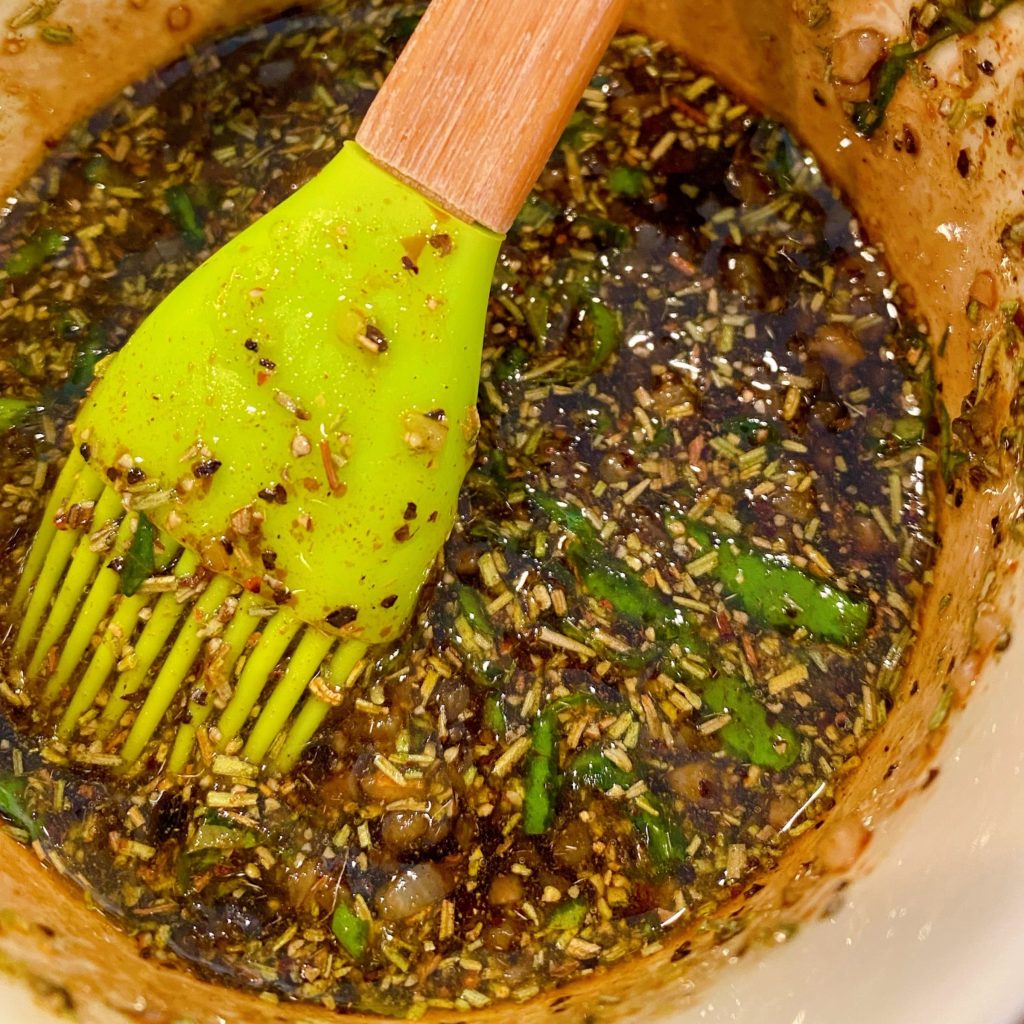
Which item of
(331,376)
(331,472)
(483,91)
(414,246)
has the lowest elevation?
(331,472)

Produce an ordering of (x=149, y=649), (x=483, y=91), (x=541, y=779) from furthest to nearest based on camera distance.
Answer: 1. (x=541, y=779)
2. (x=149, y=649)
3. (x=483, y=91)

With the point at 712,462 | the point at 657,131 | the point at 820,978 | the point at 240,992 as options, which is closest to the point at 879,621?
the point at 712,462

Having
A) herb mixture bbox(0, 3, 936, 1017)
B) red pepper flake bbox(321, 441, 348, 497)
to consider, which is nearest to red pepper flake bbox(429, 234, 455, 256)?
red pepper flake bbox(321, 441, 348, 497)

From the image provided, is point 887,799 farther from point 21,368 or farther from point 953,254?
point 21,368

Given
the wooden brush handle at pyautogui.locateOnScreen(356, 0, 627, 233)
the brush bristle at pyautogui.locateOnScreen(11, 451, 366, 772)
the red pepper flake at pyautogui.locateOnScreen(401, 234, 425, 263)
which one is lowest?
the brush bristle at pyautogui.locateOnScreen(11, 451, 366, 772)

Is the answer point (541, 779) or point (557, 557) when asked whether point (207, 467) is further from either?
point (541, 779)

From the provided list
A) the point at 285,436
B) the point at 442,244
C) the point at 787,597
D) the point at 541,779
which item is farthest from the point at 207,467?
the point at 787,597

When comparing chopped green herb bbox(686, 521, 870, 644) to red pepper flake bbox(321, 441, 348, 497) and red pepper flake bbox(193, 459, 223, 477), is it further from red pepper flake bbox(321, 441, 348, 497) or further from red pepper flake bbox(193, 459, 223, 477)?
red pepper flake bbox(193, 459, 223, 477)
